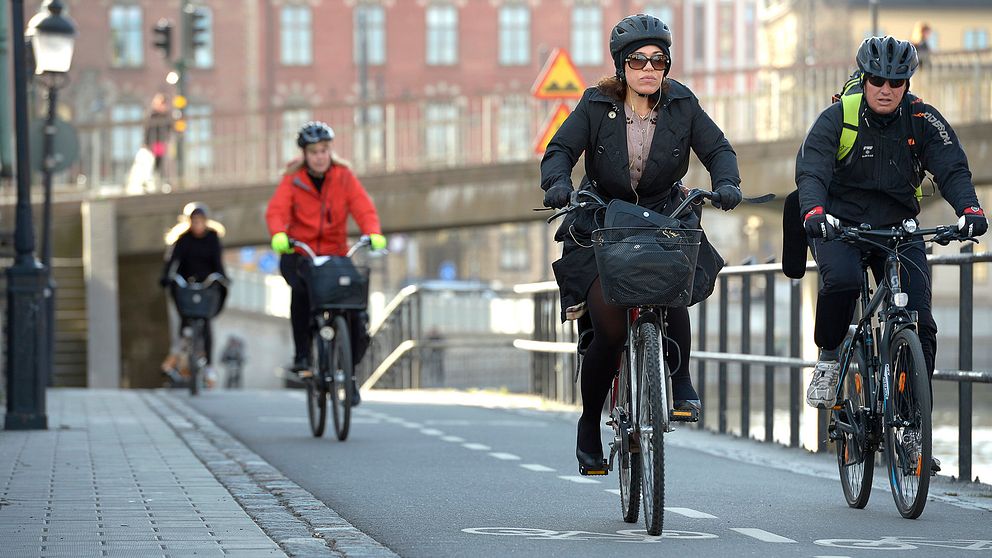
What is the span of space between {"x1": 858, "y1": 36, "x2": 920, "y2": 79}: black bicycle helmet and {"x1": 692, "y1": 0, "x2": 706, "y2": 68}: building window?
234 feet

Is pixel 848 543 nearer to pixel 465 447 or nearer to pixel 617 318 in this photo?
pixel 617 318

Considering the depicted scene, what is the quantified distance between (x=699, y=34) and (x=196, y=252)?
203 ft

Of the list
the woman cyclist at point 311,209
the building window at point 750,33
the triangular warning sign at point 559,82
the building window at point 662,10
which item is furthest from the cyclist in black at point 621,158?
the building window at point 750,33

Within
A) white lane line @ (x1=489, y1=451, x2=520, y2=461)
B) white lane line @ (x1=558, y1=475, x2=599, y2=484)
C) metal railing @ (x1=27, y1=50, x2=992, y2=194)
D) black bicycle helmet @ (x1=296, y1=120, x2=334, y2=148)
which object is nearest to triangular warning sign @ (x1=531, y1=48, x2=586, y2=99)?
black bicycle helmet @ (x1=296, y1=120, x2=334, y2=148)

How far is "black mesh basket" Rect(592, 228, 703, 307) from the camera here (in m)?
6.94

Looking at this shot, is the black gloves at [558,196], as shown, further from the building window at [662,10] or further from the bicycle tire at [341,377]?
the building window at [662,10]

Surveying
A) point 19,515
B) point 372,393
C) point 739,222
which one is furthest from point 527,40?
point 19,515

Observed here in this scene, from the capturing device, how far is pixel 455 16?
243ft

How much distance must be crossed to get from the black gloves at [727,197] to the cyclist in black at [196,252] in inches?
486

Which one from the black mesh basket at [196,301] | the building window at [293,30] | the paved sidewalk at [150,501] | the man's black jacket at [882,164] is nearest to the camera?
the paved sidewalk at [150,501]

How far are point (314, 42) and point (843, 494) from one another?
64.6 metres

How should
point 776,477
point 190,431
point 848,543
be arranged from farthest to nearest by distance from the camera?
point 190,431
point 776,477
point 848,543

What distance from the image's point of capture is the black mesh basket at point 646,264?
6938mm

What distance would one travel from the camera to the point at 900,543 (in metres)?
6.98
